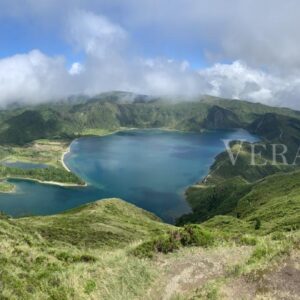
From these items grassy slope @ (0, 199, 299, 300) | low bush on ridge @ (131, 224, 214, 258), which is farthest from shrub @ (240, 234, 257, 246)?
low bush on ridge @ (131, 224, 214, 258)

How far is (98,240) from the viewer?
84.6 m

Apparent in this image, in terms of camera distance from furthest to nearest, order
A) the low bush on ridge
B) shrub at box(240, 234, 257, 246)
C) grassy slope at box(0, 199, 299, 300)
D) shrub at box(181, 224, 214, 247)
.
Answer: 1. shrub at box(181, 224, 214, 247)
2. shrub at box(240, 234, 257, 246)
3. the low bush on ridge
4. grassy slope at box(0, 199, 299, 300)

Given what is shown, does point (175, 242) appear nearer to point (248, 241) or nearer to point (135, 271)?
point (248, 241)

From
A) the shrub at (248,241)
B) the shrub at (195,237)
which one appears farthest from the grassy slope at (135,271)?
the shrub at (195,237)

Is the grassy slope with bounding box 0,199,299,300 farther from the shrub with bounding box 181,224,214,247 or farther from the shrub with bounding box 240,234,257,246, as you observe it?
the shrub with bounding box 181,224,214,247

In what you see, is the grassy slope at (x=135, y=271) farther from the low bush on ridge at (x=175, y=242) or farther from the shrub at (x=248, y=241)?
the low bush on ridge at (x=175, y=242)

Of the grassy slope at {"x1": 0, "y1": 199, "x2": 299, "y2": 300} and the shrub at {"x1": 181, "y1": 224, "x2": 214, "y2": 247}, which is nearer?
the grassy slope at {"x1": 0, "y1": 199, "x2": 299, "y2": 300}

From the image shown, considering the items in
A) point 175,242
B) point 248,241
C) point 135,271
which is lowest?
point 135,271

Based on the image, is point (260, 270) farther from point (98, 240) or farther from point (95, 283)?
point (98, 240)

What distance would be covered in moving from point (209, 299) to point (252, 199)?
18585 cm

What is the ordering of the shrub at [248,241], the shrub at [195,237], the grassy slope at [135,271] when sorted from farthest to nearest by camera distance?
1. the shrub at [195,237]
2. the shrub at [248,241]
3. the grassy slope at [135,271]

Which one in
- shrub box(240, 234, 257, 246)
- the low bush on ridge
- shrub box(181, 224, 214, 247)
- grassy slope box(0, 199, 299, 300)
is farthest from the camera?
shrub box(181, 224, 214, 247)

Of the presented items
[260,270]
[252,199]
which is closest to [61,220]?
[252,199]

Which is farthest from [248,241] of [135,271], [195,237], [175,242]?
[135,271]
